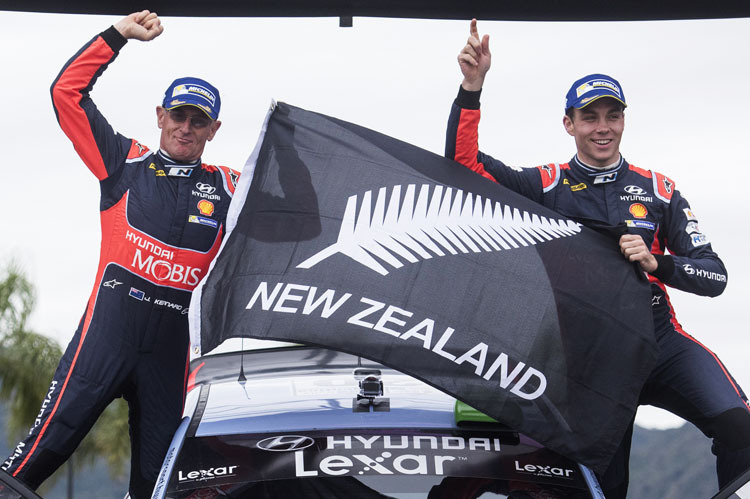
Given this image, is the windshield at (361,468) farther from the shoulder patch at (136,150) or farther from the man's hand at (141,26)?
the man's hand at (141,26)

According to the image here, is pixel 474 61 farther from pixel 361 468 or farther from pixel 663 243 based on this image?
pixel 361 468

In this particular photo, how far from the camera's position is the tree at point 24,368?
2594 cm

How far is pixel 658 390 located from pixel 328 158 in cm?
143

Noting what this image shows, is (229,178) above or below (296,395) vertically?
above

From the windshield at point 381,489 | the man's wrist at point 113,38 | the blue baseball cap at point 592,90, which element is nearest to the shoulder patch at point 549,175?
the blue baseball cap at point 592,90

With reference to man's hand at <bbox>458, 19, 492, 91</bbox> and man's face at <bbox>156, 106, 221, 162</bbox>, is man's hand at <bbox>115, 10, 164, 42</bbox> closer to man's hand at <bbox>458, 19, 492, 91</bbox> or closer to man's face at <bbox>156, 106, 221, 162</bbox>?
man's face at <bbox>156, 106, 221, 162</bbox>

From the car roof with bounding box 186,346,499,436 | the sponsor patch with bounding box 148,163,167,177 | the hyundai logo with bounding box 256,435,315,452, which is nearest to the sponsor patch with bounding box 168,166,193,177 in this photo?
the sponsor patch with bounding box 148,163,167,177

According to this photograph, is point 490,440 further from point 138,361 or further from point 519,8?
point 519,8

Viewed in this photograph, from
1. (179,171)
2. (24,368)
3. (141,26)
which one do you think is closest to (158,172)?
(179,171)

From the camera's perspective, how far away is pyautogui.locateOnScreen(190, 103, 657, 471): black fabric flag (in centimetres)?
319

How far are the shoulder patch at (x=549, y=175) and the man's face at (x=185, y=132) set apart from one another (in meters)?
1.33

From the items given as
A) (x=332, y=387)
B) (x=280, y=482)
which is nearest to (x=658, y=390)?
(x=332, y=387)

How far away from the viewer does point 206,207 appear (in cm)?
398

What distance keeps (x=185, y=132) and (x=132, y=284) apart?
64cm
